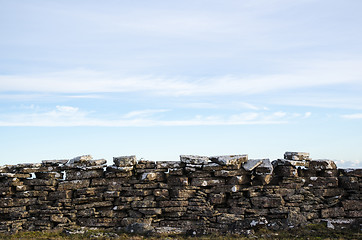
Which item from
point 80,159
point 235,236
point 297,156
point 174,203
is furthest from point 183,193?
point 297,156

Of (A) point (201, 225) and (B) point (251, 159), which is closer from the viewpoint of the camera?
(A) point (201, 225)

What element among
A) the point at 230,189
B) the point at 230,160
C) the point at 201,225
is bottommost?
the point at 201,225

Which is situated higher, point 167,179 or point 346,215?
point 167,179

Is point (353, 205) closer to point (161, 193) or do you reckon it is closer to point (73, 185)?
point (161, 193)

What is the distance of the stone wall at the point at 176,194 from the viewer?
1633 centimetres

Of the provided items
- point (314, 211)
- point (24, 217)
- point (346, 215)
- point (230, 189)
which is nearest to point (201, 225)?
point (230, 189)

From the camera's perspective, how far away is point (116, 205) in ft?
54.6

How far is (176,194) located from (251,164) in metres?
3.51

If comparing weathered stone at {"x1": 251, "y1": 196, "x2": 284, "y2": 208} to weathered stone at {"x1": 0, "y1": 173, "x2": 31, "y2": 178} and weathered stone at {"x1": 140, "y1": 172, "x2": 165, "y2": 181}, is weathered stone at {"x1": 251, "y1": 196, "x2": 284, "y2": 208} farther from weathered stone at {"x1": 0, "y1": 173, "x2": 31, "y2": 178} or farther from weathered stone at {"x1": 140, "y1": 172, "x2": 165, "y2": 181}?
weathered stone at {"x1": 0, "y1": 173, "x2": 31, "y2": 178}

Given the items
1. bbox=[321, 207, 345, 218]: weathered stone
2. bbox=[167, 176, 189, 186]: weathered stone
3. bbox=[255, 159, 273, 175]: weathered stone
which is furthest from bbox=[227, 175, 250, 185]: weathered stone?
bbox=[321, 207, 345, 218]: weathered stone

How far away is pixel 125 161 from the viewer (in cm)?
1678

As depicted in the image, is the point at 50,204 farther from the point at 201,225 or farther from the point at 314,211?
the point at 314,211

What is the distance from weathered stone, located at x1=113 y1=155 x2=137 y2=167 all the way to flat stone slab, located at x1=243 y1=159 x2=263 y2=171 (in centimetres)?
484

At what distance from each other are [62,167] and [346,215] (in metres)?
12.6
